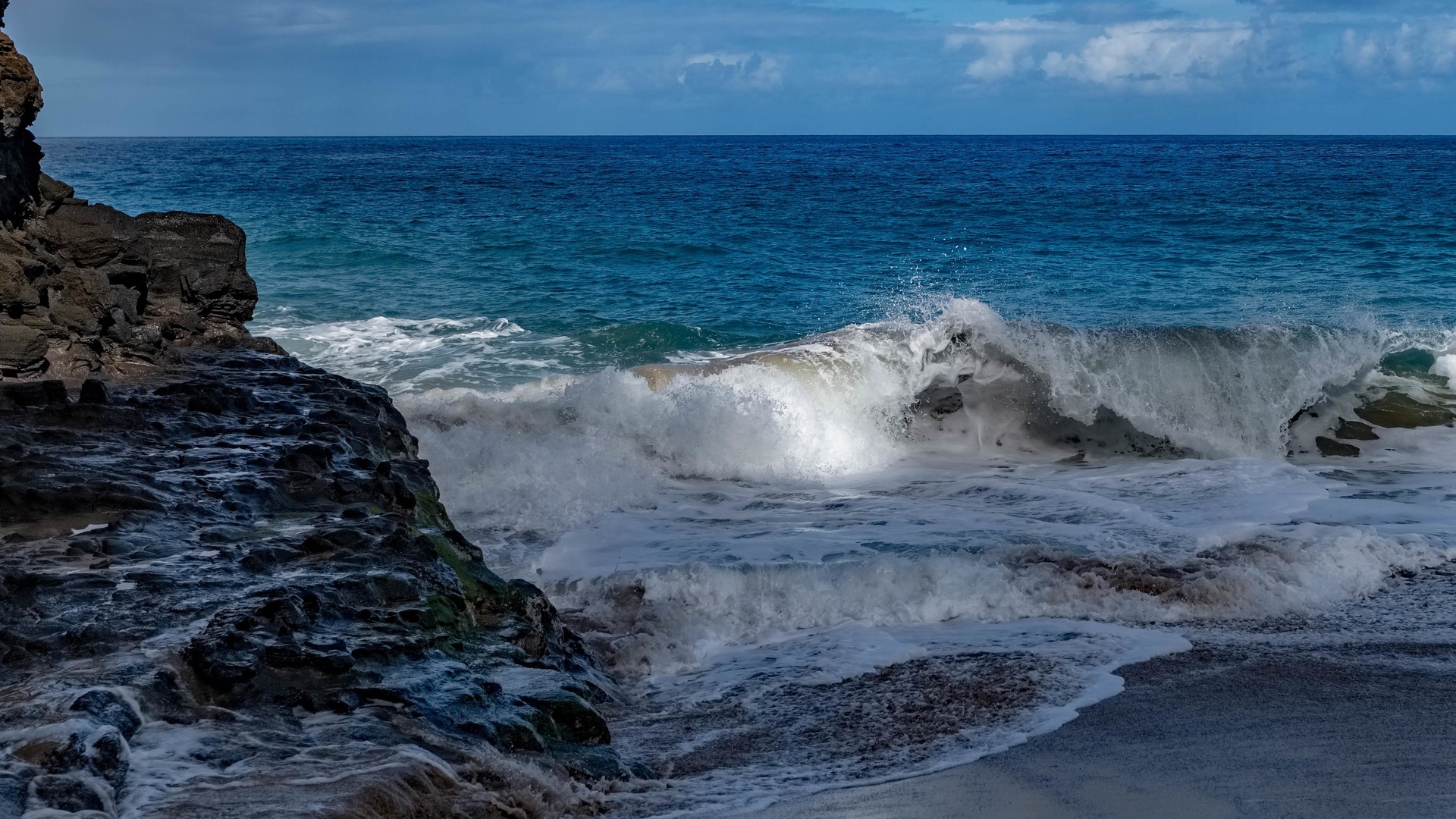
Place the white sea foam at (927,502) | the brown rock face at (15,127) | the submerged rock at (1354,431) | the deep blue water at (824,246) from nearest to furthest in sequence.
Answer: the white sea foam at (927,502) → the brown rock face at (15,127) → the submerged rock at (1354,431) → the deep blue water at (824,246)

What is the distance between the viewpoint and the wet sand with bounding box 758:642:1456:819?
3.53m

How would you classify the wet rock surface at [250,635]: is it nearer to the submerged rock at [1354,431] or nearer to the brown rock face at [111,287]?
the brown rock face at [111,287]

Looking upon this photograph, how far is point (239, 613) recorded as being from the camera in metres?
3.75

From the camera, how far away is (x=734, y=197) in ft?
111

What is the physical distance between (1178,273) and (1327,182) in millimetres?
21423

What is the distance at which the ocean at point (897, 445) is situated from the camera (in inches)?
201

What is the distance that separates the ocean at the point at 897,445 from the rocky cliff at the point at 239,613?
1.77 feet

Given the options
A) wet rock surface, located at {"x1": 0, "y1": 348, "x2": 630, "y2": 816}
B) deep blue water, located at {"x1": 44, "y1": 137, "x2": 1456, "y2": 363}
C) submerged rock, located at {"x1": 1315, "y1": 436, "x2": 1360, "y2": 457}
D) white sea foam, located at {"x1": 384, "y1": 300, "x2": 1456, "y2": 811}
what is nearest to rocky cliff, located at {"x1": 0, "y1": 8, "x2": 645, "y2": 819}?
wet rock surface, located at {"x1": 0, "y1": 348, "x2": 630, "y2": 816}

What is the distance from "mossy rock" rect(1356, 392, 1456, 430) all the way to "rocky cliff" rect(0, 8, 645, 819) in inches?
354

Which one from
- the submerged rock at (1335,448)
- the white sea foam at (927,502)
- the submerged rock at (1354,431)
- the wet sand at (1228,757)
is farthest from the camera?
the submerged rock at (1354,431)

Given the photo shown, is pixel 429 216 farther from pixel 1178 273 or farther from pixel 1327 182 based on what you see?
pixel 1327 182

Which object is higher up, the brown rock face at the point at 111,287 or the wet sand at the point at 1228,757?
the brown rock face at the point at 111,287

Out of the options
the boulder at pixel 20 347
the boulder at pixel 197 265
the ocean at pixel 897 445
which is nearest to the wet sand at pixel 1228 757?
the ocean at pixel 897 445

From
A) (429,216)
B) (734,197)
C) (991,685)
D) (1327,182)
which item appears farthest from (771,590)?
(1327,182)
